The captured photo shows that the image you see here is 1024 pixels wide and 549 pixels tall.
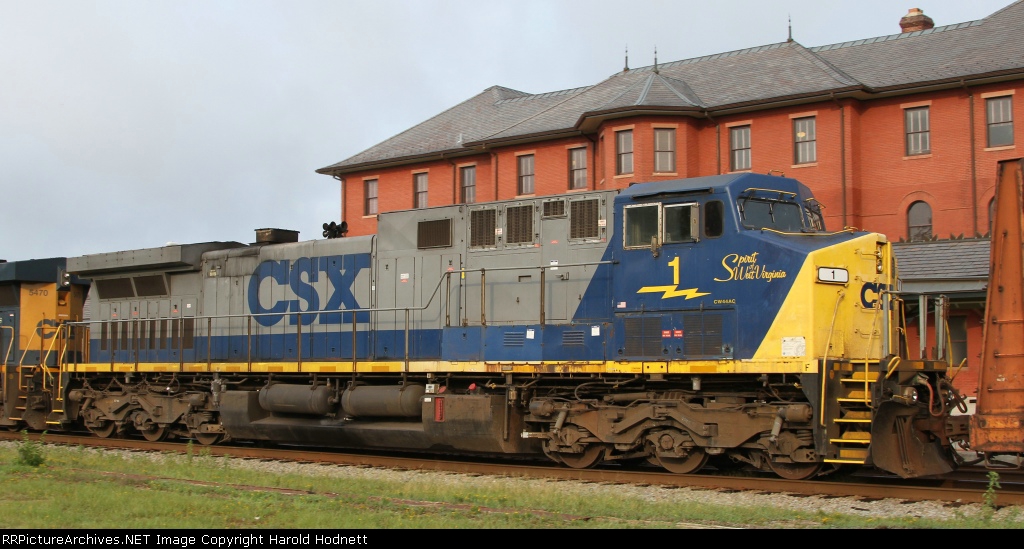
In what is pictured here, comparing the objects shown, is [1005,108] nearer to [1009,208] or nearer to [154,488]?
[1009,208]

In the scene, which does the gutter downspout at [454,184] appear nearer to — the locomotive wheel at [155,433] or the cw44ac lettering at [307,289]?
the cw44ac lettering at [307,289]

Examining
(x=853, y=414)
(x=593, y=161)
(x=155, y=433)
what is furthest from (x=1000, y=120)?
(x=155, y=433)

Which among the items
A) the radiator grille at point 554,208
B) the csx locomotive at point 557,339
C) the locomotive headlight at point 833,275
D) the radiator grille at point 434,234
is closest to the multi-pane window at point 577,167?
the csx locomotive at point 557,339

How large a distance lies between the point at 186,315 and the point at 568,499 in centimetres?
1047

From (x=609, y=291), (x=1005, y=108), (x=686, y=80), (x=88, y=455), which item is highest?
(x=686, y=80)

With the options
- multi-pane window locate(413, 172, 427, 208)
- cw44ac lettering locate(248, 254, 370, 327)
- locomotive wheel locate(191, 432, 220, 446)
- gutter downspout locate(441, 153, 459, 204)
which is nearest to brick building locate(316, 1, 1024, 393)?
gutter downspout locate(441, 153, 459, 204)

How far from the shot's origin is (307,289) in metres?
16.1

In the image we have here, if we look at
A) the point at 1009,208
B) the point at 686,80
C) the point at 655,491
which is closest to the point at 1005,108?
the point at 686,80

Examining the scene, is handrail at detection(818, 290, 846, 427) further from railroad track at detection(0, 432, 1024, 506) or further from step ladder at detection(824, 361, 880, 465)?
railroad track at detection(0, 432, 1024, 506)

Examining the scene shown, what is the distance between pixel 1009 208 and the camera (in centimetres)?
1087

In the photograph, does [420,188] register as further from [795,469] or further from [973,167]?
[795,469]

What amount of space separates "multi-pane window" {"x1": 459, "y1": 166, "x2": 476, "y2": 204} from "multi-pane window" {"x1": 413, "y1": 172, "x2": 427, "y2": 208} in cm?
193
